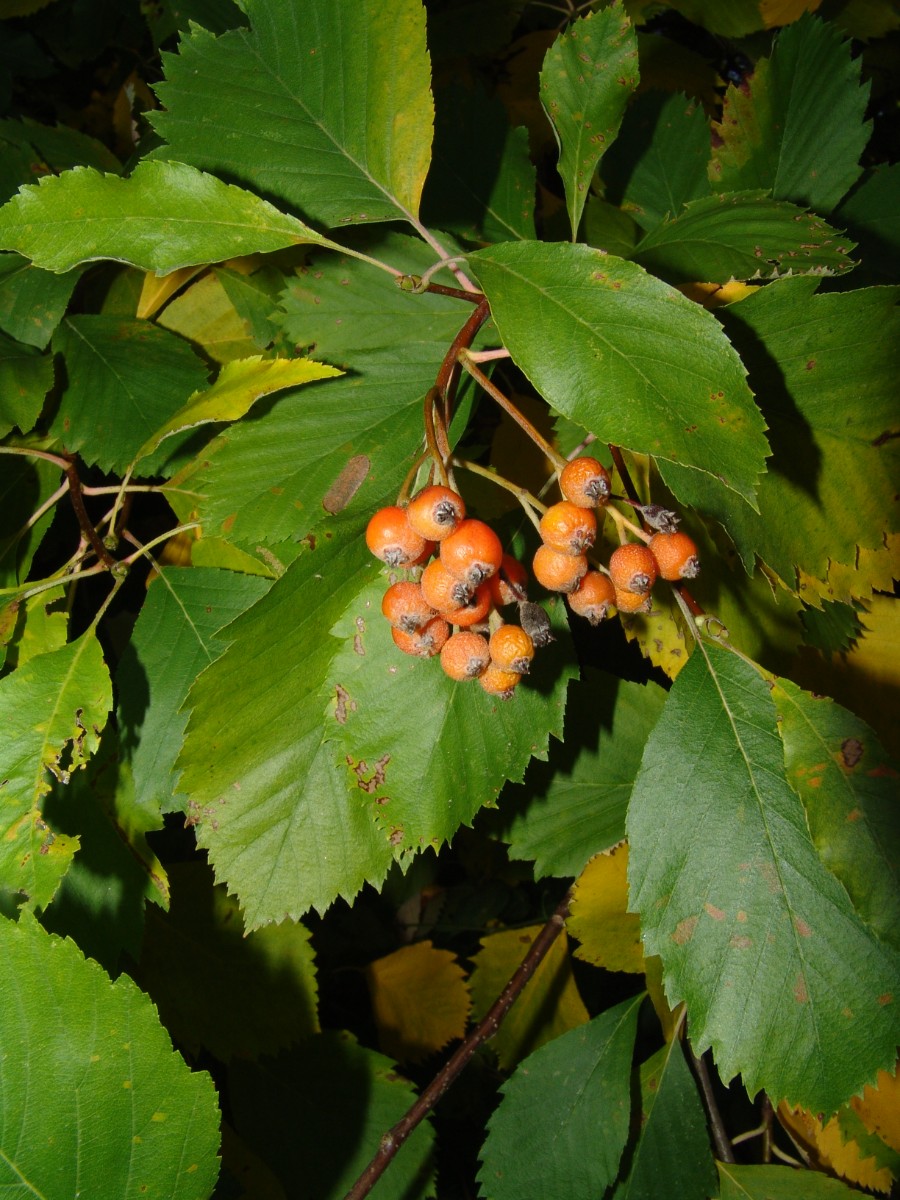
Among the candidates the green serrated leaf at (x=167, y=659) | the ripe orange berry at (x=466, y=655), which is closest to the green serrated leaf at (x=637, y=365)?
the ripe orange berry at (x=466, y=655)

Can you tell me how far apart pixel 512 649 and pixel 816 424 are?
526mm

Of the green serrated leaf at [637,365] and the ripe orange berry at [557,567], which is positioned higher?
the green serrated leaf at [637,365]

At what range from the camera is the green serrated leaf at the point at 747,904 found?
3.28 feet

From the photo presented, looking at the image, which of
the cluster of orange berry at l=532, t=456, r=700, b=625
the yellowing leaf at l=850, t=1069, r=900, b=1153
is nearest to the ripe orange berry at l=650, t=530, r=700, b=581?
the cluster of orange berry at l=532, t=456, r=700, b=625

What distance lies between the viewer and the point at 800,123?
130cm

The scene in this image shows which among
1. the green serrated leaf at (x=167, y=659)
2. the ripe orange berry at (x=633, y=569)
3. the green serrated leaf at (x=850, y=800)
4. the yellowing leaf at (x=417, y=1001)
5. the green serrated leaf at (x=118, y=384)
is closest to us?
the ripe orange berry at (x=633, y=569)

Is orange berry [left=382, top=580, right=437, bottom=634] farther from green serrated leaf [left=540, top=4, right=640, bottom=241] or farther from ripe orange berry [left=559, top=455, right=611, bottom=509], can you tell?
green serrated leaf [left=540, top=4, right=640, bottom=241]

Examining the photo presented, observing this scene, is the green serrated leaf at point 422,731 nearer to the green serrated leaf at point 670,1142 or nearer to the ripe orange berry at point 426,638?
the ripe orange berry at point 426,638

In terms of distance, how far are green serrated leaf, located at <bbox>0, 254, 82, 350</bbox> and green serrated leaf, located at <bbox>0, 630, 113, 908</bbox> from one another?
0.54 meters

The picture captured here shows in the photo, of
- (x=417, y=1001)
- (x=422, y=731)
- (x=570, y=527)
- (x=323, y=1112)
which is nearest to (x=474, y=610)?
(x=570, y=527)

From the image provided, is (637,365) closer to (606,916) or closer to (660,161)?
(660,161)

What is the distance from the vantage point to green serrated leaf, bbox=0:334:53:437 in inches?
48.5

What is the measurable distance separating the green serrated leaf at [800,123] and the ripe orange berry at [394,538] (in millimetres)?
897

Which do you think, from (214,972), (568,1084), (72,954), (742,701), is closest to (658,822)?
(742,701)
